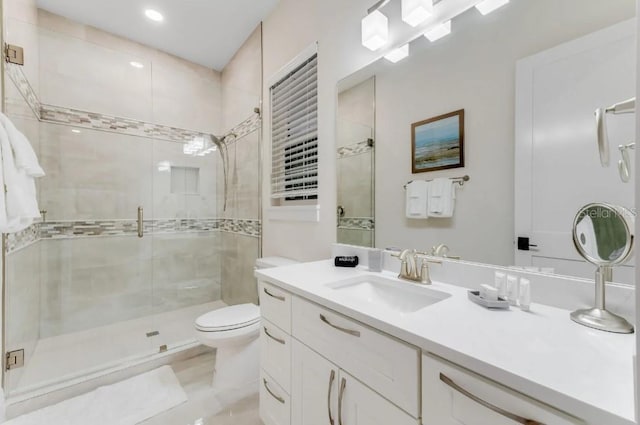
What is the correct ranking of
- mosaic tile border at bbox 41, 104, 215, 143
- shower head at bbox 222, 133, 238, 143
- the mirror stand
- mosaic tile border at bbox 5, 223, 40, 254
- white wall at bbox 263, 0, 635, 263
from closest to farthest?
the mirror stand → white wall at bbox 263, 0, 635, 263 → mosaic tile border at bbox 5, 223, 40, 254 → mosaic tile border at bbox 41, 104, 215, 143 → shower head at bbox 222, 133, 238, 143

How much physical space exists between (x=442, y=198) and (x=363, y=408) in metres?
0.86

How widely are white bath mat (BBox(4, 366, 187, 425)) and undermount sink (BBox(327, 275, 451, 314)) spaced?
1.31m

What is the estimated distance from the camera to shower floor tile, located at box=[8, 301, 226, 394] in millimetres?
1733

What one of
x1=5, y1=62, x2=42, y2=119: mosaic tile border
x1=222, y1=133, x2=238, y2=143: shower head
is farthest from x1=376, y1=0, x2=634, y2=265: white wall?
x1=5, y1=62, x2=42, y2=119: mosaic tile border

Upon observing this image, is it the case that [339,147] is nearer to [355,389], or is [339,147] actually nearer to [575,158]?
[575,158]

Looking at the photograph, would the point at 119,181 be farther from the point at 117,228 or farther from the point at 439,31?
the point at 439,31

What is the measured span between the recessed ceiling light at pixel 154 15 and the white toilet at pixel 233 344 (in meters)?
2.54

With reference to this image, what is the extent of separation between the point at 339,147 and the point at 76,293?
2.64 m

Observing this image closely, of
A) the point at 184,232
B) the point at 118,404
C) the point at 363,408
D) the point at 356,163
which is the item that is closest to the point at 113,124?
the point at 184,232

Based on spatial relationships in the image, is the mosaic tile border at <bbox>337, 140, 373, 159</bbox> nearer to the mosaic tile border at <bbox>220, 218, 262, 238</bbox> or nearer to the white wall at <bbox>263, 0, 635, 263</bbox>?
the white wall at <bbox>263, 0, 635, 263</bbox>

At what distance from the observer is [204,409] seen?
1.55 meters

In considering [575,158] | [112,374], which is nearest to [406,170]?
[575,158]

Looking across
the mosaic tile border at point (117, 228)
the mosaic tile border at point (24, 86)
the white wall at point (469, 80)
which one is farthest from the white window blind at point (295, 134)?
the mosaic tile border at point (24, 86)

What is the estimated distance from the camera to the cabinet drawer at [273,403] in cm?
116
